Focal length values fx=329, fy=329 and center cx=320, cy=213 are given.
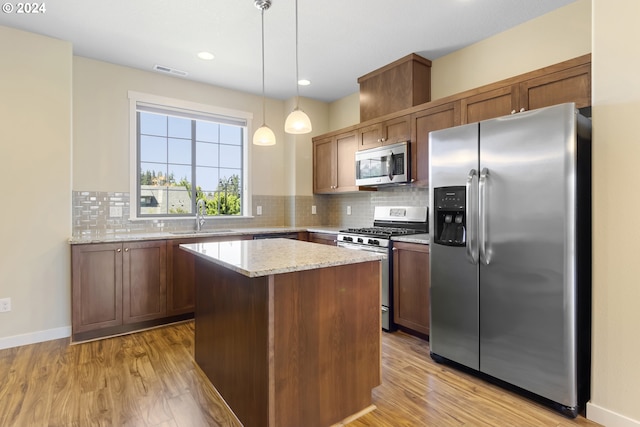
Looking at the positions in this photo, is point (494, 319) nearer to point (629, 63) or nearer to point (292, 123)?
point (629, 63)

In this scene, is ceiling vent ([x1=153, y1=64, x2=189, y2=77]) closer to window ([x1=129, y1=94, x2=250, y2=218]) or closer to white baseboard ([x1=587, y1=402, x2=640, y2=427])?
window ([x1=129, y1=94, x2=250, y2=218])

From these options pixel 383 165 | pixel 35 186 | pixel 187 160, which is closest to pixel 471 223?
pixel 383 165

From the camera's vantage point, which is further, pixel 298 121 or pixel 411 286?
pixel 411 286

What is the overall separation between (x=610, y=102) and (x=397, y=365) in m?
2.21

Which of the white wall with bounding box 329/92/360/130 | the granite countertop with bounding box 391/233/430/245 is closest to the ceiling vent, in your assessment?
the white wall with bounding box 329/92/360/130

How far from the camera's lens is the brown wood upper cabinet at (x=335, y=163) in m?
4.27

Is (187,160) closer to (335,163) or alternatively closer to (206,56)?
(206,56)

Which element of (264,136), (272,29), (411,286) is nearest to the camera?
(264,136)

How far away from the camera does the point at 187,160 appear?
14.0 feet

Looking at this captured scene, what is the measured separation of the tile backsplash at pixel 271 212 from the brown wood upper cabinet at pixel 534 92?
112 cm

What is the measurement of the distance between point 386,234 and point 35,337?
3.45 m

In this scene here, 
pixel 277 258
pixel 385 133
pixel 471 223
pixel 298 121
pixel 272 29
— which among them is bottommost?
pixel 277 258

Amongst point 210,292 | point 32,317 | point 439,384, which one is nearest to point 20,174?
point 32,317

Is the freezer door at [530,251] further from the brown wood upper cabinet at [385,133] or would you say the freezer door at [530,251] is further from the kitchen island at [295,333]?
the brown wood upper cabinet at [385,133]
